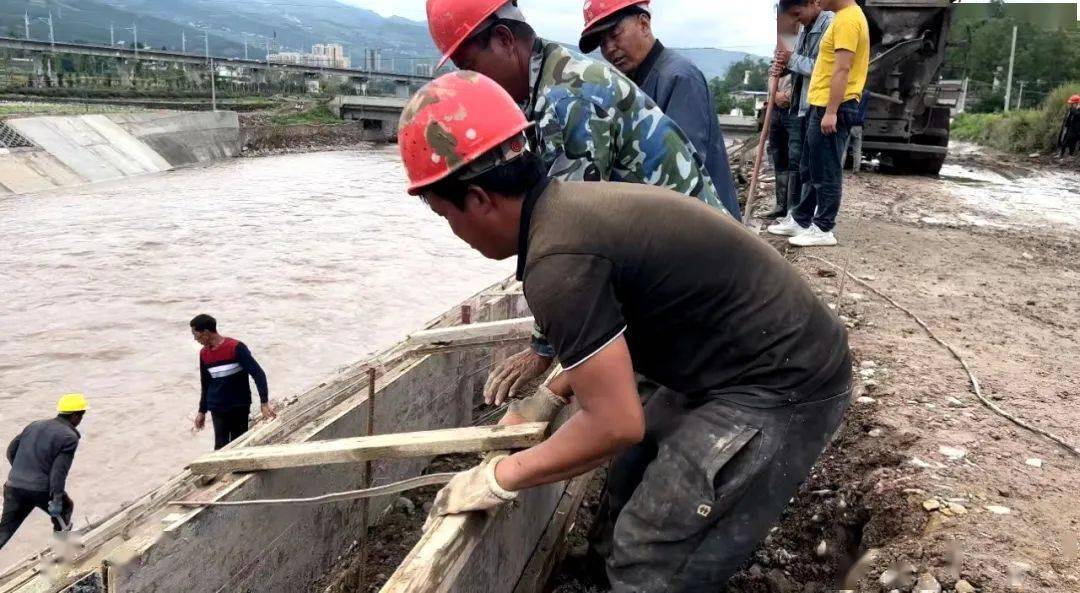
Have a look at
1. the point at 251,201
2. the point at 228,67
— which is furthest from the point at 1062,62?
the point at 228,67

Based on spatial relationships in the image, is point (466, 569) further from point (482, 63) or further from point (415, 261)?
point (415, 261)

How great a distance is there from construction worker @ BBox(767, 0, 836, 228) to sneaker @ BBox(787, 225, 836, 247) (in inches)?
13.3

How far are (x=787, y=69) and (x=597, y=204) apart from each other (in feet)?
16.5

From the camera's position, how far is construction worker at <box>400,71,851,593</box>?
5.08 feet

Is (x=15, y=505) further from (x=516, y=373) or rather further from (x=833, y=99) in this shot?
(x=833, y=99)

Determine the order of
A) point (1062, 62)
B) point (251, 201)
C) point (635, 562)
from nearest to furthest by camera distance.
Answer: point (635, 562) < point (251, 201) < point (1062, 62)

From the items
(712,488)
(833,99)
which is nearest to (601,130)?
(712,488)

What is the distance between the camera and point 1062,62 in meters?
44.1

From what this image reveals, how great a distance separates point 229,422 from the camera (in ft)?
18.3

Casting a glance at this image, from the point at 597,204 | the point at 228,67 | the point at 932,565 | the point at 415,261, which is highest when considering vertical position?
the point at 228,67

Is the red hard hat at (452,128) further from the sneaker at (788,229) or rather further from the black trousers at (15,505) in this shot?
the sneaker at (788,229)

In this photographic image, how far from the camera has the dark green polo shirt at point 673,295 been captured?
60.2 inches

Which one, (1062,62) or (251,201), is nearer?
(251,201)

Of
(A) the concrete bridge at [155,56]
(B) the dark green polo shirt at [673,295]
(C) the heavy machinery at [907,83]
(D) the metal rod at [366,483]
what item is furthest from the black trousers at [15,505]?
(A) the concrete bridge at [155,56]
